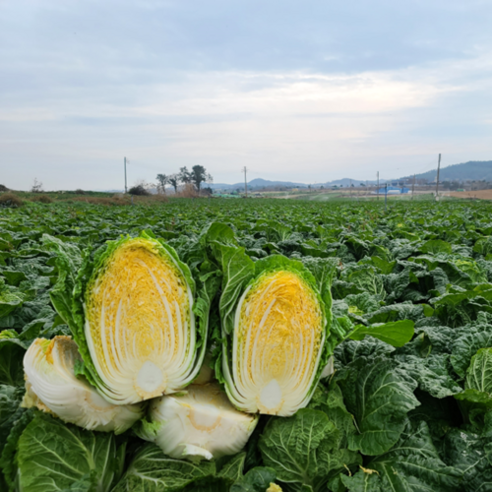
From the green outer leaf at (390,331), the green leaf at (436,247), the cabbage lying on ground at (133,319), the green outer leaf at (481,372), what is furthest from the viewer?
the green leaf at (436,247)

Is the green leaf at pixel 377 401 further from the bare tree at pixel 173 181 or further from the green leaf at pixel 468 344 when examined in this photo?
the bare tree at pixel 173 181

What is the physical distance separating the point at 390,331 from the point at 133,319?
1.21 meters

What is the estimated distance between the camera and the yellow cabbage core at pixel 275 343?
1773 millimetres

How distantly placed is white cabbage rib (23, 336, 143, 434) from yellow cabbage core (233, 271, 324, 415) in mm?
507

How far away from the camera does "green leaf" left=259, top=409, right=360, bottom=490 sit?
175 centimetres

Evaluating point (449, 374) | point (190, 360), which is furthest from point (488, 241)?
point (190, 360)

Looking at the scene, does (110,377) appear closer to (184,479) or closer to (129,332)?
(129,332)

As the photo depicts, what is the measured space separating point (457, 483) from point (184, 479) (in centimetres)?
113

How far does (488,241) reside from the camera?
6418 mm

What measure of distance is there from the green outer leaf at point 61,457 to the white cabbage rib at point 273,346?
599 millimetres

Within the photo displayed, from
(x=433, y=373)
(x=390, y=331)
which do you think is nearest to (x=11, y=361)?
(x=390, y=331)

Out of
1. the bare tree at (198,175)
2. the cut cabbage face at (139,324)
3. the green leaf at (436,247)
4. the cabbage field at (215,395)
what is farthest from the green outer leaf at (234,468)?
the bare tree at (198,175)

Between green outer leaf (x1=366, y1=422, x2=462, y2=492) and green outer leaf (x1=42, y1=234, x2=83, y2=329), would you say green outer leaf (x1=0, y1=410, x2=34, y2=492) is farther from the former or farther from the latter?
green outer leaf (x1=366, y1=422, x2=462, y2=492)

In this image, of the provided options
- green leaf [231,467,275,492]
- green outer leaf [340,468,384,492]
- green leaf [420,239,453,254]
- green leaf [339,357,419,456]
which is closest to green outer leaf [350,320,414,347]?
green leaf [339,357,419,456]
